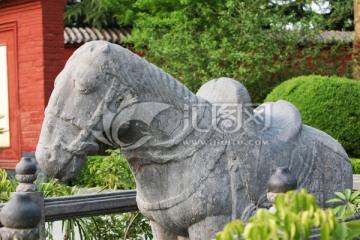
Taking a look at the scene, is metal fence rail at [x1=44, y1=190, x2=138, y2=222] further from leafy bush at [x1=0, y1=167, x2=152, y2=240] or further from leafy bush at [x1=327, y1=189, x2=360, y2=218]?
leafy bush at [x1=327, y1=189, x2=360, y2=218]

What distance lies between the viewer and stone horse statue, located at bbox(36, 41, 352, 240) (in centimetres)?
231

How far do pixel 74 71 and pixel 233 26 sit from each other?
1052 centimetres

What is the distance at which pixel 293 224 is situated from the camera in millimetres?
1412

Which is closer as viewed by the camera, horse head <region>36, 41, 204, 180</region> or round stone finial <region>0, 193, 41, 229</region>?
round stone finial <region>0, 193, 41, 229</region>

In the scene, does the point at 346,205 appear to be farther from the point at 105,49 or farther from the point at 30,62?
the point at 30,62

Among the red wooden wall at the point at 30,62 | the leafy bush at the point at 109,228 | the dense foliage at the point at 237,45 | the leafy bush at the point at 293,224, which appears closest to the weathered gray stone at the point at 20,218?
the leafy bush at the point at 293,224

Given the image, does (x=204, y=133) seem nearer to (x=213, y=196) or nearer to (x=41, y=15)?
(x=213, y=196)

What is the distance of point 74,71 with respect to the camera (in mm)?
2314

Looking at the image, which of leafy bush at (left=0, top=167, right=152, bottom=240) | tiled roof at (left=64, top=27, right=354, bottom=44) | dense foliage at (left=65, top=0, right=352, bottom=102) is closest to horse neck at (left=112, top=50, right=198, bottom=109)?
leafy bush at (left=0, top=167, right=152, bottom=240)

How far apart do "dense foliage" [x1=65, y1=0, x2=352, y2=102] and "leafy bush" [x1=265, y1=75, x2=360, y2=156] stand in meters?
2.16

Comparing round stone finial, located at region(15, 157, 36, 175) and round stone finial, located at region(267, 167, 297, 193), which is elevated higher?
round stone finial, located at region(267, 167, 297, 193)

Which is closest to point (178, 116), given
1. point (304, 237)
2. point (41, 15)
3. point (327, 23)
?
point (304, 237)

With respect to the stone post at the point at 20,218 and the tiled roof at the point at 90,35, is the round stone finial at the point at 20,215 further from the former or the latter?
the tiled roof at the point at 90,35

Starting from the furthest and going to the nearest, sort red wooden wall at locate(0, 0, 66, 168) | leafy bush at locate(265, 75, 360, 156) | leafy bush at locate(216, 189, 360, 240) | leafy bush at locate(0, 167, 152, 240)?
red wooden wall at locate(0, 0, 66, 168) < leafy bush at locate(265, 75, 360, 156) < leafy bush at locate(0, 167, 152, 240) < leafy bush at locate(216, 189, 360, 240)
